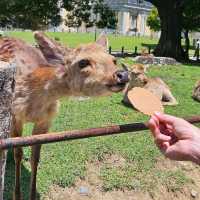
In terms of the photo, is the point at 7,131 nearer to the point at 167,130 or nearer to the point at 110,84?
the point at 167,130

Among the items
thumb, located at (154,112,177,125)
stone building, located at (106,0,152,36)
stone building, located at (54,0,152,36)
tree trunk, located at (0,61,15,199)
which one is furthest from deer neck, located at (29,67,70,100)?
stone building, located at (106,0,152,36)

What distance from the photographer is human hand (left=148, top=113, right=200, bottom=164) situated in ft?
8.42

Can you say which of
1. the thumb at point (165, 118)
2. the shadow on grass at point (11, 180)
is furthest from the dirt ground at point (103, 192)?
the thumb at point (165, 118)

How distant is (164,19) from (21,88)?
23131 mm

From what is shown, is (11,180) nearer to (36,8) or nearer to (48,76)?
(48,76)

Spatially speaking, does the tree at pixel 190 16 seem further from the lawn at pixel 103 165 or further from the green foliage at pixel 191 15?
the lawn at pixel 103 165

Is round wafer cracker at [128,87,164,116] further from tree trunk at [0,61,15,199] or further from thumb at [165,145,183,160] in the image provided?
tree trunk at [0,61,15,199]

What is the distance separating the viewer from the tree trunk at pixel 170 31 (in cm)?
2777

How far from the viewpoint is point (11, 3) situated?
27.5 m

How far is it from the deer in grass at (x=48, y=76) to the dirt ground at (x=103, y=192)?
527mm

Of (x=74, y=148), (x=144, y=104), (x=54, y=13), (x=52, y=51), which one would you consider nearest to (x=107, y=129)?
(x=144, y=104)

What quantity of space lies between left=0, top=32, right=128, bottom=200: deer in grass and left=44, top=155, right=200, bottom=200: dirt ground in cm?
53

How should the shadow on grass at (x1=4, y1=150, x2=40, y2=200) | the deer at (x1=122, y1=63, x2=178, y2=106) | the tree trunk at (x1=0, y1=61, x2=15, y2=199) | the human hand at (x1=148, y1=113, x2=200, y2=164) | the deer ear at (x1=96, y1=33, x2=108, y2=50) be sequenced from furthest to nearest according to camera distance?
the deer at (x1=122, y1=63, x2=178, y2=106) → the shadow on grass at (x1=4, y1=150, x2=40, y2=200) → the deer ear at (x1=96, y1=33, x2=108, y2=50) → the tree trunk at (x1=0, y1=61, x2=15, y2=199) → the human hand at (x1=148, y1=113, x2=200, y2=164)

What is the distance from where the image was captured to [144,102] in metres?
3.11
